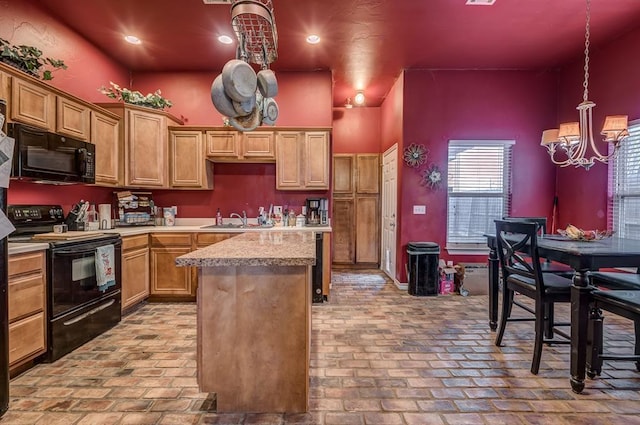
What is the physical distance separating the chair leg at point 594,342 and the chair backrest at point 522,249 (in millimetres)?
321

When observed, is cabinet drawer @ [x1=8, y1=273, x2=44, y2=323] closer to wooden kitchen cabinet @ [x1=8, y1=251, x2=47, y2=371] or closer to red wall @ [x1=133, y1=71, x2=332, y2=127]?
wooden kitchen cabinet @ [x1=8, y1=251, x2=47, y2=371]

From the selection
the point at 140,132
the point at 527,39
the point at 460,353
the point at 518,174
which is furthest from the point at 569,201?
the point at 140,132

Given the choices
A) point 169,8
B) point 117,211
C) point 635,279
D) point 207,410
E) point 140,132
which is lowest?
point 207,410

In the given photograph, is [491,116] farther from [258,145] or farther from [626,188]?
[258,145]

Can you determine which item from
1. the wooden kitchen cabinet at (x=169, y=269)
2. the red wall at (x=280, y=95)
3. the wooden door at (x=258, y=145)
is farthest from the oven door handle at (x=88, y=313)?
the red wall at (x=280, y=95)

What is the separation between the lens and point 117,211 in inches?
158

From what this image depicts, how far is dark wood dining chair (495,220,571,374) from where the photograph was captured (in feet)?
7.28

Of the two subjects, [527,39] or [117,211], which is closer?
[527,39]

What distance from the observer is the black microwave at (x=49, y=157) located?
2.38 meters

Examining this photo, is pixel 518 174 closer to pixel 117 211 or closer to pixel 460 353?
pixel 460 353

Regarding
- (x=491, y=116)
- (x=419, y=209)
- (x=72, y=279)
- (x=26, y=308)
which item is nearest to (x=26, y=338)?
(x=26, y=308)

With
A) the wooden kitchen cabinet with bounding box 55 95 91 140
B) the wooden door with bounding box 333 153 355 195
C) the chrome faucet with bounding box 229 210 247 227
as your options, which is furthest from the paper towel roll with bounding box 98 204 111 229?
the wooden door with bounding box 333 153 355 195

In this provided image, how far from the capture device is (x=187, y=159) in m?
4.10

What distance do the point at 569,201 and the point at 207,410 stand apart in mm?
4764
